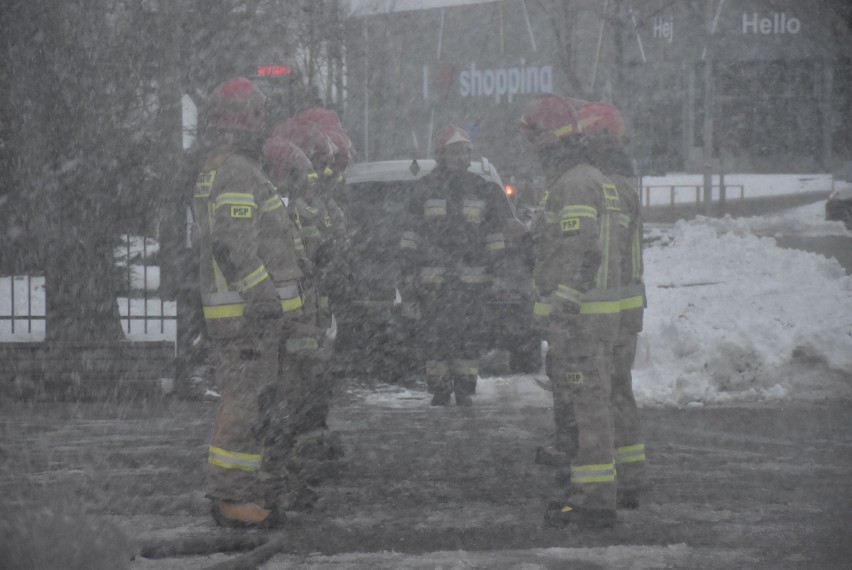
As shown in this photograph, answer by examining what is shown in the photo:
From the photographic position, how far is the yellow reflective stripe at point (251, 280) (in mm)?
5844

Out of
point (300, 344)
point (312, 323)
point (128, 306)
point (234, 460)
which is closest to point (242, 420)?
point (234, 460)

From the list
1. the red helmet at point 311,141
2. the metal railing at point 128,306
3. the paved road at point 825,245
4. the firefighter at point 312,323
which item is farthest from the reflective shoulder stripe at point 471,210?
the paved road at point 825,245

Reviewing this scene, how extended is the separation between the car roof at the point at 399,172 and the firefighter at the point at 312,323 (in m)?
2.99

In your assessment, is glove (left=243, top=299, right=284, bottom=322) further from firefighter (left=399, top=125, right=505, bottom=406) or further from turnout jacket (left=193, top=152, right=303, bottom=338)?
firefighter (left=399, top=125, right=505, bottom=406)

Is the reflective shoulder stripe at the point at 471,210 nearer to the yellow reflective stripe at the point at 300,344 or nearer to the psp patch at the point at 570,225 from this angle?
the yellow reflective stripe at the point at 300,344

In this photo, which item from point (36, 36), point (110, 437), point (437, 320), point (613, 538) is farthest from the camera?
point (36, 36)

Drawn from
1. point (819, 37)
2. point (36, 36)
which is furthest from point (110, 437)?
point (819, 37)

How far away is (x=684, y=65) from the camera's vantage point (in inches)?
1590

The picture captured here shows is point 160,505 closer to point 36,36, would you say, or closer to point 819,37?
point 36,36

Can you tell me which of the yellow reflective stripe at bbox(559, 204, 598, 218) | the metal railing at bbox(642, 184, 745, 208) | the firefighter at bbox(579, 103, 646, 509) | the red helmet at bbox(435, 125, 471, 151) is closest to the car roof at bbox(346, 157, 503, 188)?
the red helmet at bbox(435, 125, 471, 151)

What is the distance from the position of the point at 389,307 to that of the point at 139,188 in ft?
9.97

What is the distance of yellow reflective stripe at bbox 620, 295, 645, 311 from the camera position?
21.6ft

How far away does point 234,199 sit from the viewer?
19.4 feet

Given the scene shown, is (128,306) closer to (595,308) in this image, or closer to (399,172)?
(399,172)
